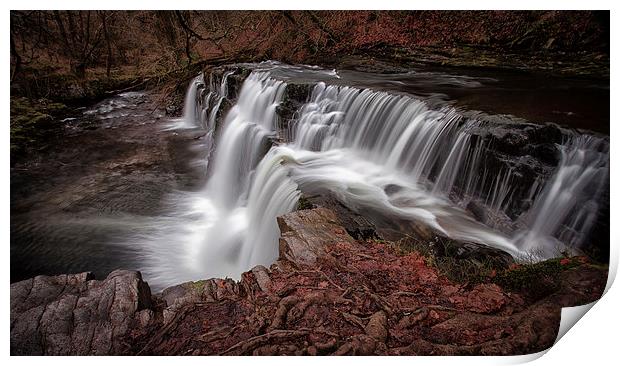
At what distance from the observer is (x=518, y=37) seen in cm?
360

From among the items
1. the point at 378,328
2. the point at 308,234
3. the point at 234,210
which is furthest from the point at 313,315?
the point at 234,210

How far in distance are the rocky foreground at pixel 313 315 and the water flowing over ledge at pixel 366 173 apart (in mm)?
513

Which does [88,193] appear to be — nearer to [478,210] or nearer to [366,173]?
[366,173]

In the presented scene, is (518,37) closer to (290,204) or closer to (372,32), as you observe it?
(372,32)

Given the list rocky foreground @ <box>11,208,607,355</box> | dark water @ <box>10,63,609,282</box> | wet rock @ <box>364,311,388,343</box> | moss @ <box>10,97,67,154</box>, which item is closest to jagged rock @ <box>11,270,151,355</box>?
Answer: rocky foreground @ <box>11,208,607,355</box>

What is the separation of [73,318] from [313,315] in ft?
5.26

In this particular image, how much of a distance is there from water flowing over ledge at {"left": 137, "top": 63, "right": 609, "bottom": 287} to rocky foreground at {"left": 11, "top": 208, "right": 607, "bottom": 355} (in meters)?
0.51

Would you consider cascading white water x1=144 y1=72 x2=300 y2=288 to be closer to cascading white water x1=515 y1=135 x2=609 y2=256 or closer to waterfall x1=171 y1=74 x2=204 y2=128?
waterfall x1=171 y1=74 x2=204 y2=128

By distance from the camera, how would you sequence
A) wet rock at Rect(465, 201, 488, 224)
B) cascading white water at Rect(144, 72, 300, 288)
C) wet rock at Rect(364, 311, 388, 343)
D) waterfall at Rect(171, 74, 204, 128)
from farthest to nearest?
waterfall at Rect(171, 74, 204, 128)
cascading white water at Rect(144, 72, 300, 288)
wet rock at Rect(465, 201, 488, 224)
wet rock at Rect(364, 311, 388, 343)

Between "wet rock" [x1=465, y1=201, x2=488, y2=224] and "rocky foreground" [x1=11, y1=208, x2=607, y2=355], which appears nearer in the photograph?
"rocky foreground" [x1=11, y1=208, x2=607, y2=355]

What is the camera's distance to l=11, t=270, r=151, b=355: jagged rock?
2.47 meters

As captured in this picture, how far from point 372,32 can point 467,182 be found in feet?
5.51

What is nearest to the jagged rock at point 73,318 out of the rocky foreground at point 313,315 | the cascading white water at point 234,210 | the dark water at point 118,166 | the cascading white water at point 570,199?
the rocky foreground at point 313,315

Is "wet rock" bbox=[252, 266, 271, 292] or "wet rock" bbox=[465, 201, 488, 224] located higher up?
"wet rock" bbox=[465, 201, 488, 224]
